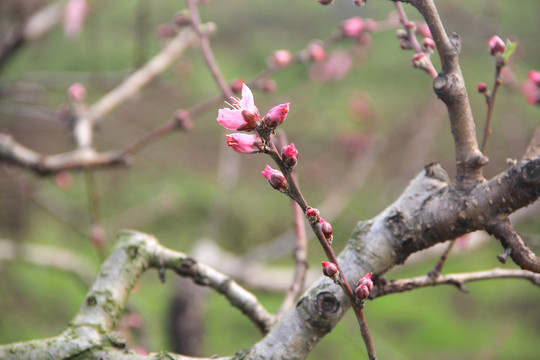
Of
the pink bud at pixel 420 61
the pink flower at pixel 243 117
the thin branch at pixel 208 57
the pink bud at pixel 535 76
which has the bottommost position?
the pink flower at pixel 243 117

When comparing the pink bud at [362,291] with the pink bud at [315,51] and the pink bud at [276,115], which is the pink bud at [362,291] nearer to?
the pink bud at [276,115]

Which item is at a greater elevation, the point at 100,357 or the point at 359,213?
the point at 359,213

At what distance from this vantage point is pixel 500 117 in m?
5.77

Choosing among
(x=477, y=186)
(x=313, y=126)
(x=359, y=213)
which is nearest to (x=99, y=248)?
(x=477, y=186)

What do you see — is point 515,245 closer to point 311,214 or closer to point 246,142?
point 311,214

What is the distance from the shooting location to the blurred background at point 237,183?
289cm

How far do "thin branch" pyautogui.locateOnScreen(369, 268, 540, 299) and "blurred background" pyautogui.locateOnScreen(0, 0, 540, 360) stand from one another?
80 cm

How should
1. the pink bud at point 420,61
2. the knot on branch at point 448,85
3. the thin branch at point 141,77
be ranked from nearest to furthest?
the knot on branch at point 448,85 < the pink bud at point 420,61 < the thin branch at point 141,77

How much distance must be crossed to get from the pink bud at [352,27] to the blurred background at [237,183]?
246mm

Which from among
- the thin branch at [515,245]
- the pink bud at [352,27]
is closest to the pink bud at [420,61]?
the thin branch at [515,245]

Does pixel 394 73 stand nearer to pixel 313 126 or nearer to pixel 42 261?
pixel 313 126

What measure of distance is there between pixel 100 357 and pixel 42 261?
6.78 feet

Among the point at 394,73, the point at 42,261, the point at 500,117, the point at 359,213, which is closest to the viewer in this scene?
the point at 42,261

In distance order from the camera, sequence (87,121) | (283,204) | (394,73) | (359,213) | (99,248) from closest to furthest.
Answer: (99,248) < (87,121) < (359,213) < (283,204) < (394,73)
